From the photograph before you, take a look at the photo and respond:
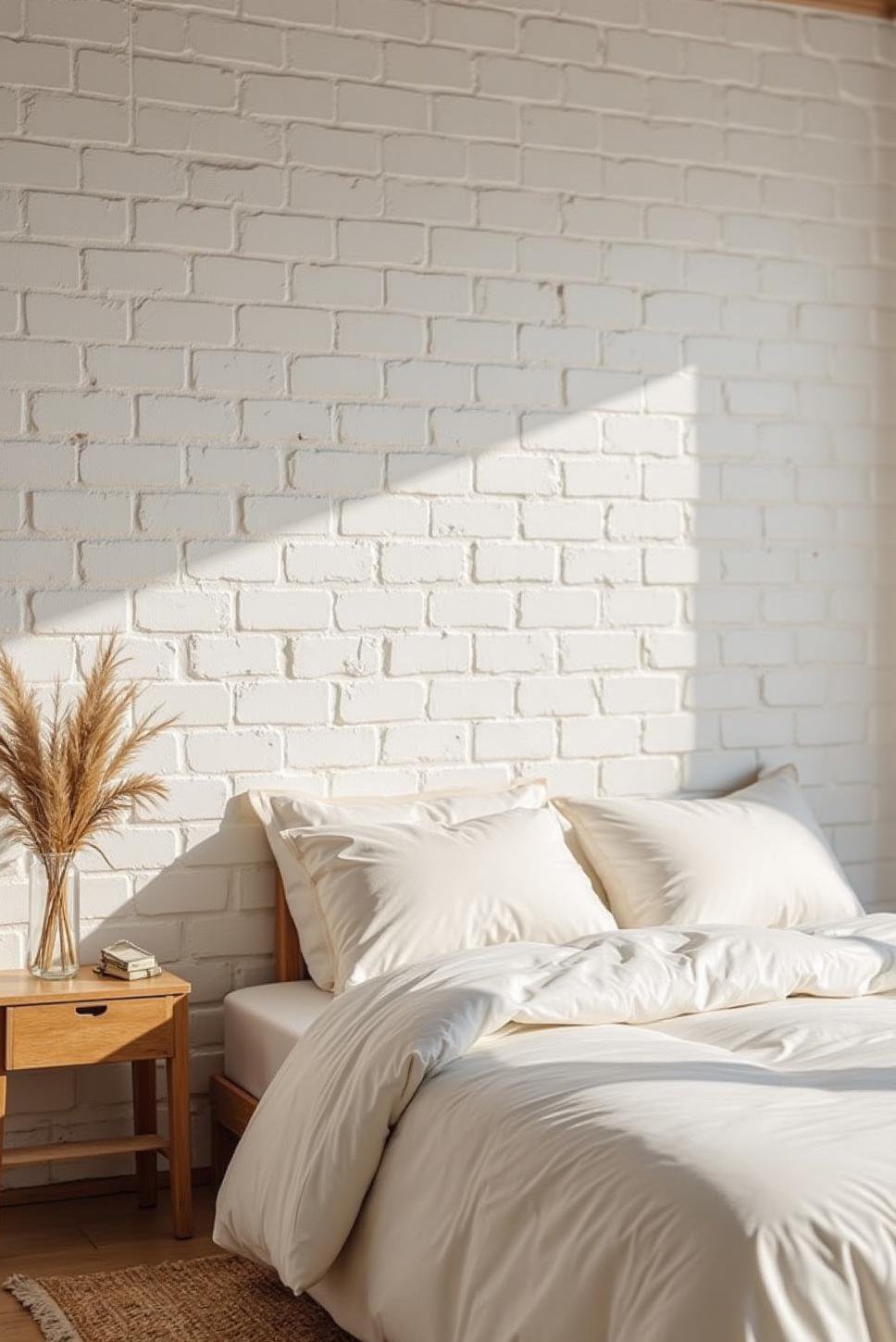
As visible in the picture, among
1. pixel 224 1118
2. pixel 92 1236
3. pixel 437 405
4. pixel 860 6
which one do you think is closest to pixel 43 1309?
pixel 92 1236

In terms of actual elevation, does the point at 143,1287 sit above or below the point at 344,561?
below

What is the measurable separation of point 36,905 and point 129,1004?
0.30m

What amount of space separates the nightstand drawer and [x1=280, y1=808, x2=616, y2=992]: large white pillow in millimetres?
393

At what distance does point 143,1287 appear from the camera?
315 centimetres

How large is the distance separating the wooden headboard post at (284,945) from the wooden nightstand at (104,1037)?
1.24 feet

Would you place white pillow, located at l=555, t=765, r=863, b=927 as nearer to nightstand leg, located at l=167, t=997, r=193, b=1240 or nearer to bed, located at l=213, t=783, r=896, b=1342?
bed, located at l=213, t=783, r=896, b=1342

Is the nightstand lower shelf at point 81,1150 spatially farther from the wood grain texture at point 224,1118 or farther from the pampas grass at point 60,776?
the pampas grass at point 60,776

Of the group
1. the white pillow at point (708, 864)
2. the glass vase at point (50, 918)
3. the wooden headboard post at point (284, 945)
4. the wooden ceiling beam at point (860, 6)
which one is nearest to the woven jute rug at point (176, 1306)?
the glass vase at point (50, 918)

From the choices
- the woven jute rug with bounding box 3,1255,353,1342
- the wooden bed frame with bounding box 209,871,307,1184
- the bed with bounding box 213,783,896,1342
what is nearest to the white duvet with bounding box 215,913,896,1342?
the bed with bounding box 213,783,896,1342

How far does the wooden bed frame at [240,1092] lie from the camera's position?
11.9 feet

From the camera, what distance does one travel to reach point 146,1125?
12.1ft

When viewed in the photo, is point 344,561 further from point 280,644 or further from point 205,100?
point 205,100

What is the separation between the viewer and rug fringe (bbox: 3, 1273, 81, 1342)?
A: 2900mm

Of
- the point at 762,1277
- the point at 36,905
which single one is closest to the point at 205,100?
the point at 36,905
